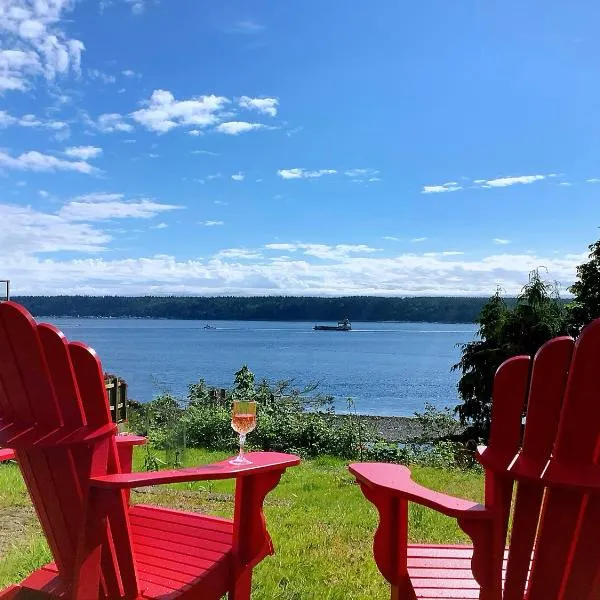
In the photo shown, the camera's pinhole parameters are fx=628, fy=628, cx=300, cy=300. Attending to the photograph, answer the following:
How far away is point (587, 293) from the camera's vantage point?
17.3 m

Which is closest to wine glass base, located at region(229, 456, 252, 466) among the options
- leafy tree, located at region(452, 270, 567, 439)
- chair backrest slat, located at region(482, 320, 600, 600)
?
chair backrest slat, located at region(482, 320, 600, 600)

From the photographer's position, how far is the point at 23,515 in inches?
175

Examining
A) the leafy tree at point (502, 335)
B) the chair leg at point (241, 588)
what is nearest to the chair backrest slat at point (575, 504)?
the chair leg at point (241, 588)

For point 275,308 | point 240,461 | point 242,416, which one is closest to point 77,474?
point 240,461

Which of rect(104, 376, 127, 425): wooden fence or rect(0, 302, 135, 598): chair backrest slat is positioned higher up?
rect(0, 302, 135, 598): chair backrest slat

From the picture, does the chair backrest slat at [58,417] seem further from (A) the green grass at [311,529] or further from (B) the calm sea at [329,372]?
(B) the calm sea at [329,372]

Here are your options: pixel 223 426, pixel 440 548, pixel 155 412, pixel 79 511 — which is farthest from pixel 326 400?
pixel 79 511

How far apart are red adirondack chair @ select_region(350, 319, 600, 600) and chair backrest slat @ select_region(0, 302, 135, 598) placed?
37.7 inches

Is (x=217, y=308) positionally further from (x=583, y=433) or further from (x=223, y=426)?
(x=583, y=433)

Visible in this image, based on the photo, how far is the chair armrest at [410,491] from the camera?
5.90ft

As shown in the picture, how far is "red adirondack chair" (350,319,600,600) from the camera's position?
162 centimetres

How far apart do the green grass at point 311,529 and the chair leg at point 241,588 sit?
62cm

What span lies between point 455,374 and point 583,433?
42.6 meters

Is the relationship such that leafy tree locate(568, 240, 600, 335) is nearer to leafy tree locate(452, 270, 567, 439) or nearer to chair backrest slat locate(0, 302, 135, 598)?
leafy tree locate(452, 270, 567, 439)
